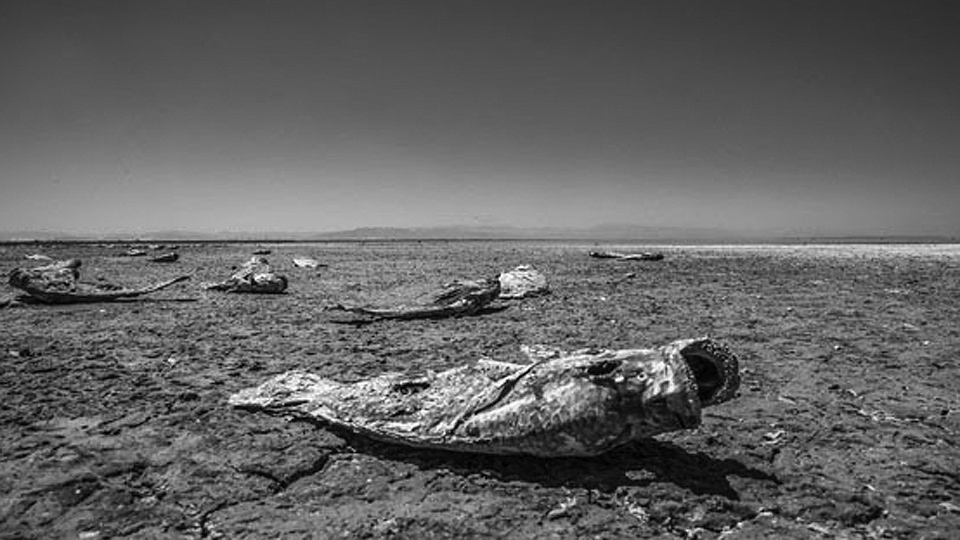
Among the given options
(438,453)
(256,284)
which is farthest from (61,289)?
(438,453)

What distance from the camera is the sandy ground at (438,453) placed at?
3016 millimetres

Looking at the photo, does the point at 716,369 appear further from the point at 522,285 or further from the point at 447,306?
the point at 522,285

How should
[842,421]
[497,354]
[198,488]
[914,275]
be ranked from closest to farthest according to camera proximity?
[198,488], [842,421], [497,354], [914,275]

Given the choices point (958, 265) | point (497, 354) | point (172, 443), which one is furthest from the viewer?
point (958, 265)

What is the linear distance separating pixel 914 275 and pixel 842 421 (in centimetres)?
1542

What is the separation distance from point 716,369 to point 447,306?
21.3 feet

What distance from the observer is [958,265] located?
64.2ft

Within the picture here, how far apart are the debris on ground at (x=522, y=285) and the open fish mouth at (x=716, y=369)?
857cm

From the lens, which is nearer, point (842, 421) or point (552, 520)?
point (552, 520)

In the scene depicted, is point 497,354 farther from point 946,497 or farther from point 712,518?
point 946,497

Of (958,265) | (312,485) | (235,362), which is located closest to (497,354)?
(235,362)

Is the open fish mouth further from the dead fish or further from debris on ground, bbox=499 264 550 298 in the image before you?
debris on ground, bbox=499 264 550 298

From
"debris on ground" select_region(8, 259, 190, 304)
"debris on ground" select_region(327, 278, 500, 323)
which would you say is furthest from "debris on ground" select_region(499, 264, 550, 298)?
"debris on ground" select_region(8, 259, 190, 304)

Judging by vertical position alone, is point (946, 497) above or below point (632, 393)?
below
